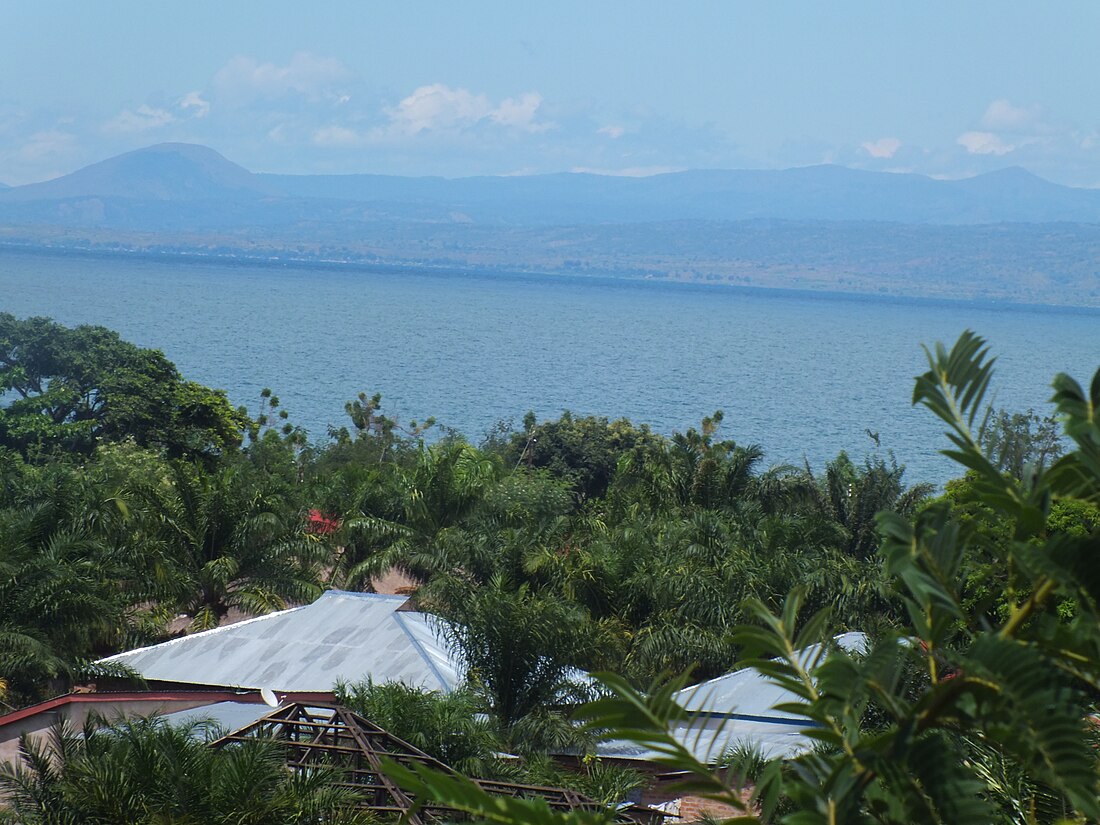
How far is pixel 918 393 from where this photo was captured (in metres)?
3.05

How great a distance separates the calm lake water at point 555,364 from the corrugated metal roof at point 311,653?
5787 centimetres

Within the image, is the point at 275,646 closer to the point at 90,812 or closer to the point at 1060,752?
the point at 90,812

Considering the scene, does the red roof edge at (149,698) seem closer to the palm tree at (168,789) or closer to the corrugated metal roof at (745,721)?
the palm tree at (168,789)

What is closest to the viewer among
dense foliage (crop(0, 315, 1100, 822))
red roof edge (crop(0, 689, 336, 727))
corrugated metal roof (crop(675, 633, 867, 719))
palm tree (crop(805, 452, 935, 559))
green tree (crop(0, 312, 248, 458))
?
dense foliage (crop(0, 315, 1100, 822))

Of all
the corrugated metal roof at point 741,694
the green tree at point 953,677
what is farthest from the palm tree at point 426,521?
the green tree at point 953,677

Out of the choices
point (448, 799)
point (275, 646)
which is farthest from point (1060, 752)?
point (275, 646)

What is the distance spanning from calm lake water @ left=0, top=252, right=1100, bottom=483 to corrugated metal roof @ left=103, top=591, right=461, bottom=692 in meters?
57.9

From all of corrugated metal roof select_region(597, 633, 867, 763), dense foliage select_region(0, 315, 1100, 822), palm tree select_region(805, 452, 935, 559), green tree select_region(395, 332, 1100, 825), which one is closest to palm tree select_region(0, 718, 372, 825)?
dense foliage select_region(0, 315, 1100, 822)

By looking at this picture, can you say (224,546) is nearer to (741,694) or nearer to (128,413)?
(741,694)

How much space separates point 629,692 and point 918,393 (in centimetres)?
102

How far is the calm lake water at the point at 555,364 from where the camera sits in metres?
93.8

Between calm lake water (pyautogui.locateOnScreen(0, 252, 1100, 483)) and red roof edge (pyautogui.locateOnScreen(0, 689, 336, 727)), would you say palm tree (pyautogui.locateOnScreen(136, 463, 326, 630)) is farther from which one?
calm lake water (pyautogui.locateOnScreen(0, 252, 1100, 483))

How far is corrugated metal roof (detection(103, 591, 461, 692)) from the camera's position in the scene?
17.0m

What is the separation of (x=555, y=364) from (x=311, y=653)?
116 meters
